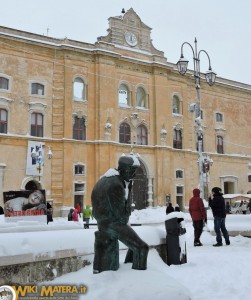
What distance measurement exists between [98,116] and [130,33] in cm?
878

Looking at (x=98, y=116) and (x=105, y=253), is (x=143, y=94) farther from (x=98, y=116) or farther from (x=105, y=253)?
(x=105, y=253)

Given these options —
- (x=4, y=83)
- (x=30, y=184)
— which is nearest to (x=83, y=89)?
(x=4, y=83)

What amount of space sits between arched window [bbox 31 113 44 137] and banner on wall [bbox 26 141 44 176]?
113cm

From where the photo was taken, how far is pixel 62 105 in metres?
30.3

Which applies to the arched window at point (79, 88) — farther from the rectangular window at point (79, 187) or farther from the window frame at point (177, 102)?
the window frame at point (177, 102)

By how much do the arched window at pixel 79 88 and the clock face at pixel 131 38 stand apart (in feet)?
20.1

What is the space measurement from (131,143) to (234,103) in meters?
14.4

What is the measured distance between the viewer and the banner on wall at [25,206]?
41.8ft

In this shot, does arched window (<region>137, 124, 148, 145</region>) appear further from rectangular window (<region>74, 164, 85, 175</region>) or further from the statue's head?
the statue's head

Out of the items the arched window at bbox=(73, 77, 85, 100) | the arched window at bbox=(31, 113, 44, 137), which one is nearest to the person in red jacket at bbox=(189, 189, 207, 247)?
the arched window at bbox=(31, 113, 44, 137)

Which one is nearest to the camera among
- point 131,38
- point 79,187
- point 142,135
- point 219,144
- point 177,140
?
A: point 79,187

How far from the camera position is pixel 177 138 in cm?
3572

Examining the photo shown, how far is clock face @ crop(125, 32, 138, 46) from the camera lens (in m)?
34.1

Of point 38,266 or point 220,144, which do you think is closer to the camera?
point 38,266
